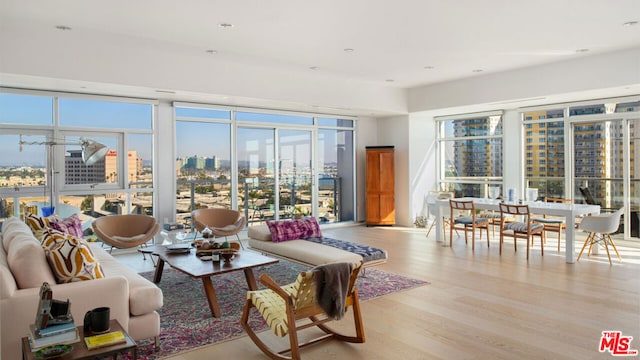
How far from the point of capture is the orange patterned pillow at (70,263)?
10.3 feet

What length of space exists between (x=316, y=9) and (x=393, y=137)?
6.00 metres

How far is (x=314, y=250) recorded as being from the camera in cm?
527

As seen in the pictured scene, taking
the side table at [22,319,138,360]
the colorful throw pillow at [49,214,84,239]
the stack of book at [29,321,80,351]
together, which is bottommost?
the side table at [22,319,138,360]

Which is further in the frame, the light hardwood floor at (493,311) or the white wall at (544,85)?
the white wall at (544,85)

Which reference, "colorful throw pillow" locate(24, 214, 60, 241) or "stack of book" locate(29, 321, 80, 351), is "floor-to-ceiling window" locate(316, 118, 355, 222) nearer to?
"colorful throw pillow" locate(24, 214, 60, 241)

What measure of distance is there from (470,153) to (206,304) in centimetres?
729

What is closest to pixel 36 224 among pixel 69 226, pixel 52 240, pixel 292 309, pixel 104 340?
pixel 69 226

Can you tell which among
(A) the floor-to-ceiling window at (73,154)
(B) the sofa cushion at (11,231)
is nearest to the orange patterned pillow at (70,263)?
(B) the sofa cushion at (11,231)

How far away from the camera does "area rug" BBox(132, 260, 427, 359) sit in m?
3.57

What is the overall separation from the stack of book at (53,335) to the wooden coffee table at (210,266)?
1763mm

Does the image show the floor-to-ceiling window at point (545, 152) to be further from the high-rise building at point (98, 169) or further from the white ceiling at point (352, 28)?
the high-rise building at point (98, 169)

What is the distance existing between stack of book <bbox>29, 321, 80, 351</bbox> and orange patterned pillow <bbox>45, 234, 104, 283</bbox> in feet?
2.57

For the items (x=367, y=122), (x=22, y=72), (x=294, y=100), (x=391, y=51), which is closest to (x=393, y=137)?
(x=367, y=122)

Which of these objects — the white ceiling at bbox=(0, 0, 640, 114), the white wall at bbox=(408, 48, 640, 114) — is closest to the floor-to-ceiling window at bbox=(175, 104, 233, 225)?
the white ceiling at bbox=(0, 0, 640, 114)
